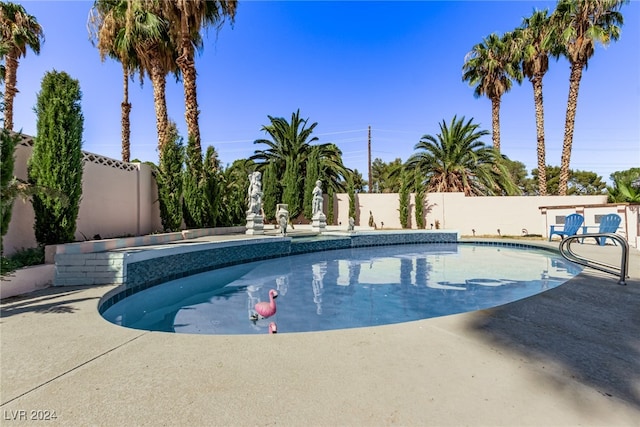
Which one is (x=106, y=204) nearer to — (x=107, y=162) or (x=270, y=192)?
(x=107, y=162)

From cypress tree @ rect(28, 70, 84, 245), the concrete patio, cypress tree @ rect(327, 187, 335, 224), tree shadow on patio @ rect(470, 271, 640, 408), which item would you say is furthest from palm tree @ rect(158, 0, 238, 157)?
tree shadow on patio @ rect(470, 271, 640, 408)

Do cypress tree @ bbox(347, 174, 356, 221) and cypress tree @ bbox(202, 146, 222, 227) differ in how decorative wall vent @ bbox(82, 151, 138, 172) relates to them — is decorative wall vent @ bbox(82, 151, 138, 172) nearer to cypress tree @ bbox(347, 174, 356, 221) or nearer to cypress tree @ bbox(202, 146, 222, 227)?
cypress tree @ bbox(202, 146, 222, 227)

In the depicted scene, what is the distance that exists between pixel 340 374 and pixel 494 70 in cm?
2666

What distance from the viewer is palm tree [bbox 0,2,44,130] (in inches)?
562

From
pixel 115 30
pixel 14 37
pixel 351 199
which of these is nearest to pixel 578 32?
pixel 351 199

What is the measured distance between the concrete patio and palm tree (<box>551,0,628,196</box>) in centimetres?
2080

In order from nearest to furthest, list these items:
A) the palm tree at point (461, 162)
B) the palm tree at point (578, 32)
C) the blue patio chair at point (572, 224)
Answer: the blue patio chair at point (572, 224) < the palm tree at point (578, 32) < the palm tree at point (461, 162)

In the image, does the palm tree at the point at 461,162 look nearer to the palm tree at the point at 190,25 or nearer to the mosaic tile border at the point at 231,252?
the mosaic tile border at the point at 231,252

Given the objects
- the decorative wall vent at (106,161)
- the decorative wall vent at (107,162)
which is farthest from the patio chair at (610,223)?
the decorative wall vent at (107,162)

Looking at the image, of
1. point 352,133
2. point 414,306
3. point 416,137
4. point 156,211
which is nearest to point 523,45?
point 416,137

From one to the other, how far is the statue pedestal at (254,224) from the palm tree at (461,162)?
12295 millimetres

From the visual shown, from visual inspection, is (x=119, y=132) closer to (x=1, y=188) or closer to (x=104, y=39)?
(x=104, y=39)

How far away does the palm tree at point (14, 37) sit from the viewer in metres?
14.3

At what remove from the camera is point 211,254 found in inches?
337
